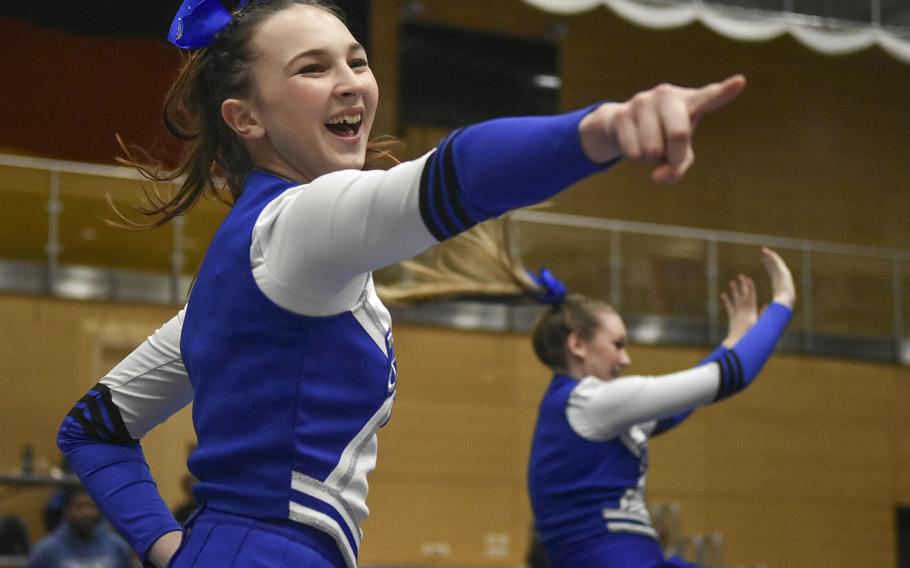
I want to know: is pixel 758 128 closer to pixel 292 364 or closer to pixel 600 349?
pixel 600 349

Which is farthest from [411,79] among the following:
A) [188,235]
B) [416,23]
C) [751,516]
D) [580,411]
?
[580,411]

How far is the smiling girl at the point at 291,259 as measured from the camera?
1.42 meters

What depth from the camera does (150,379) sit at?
2.22 m

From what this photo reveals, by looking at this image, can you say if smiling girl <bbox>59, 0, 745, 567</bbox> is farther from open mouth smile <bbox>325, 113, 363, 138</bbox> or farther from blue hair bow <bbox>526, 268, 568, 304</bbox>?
blue hair bow <bbox>526, 268, 568, 304</bbox>

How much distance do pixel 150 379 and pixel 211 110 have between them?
0.47 meters

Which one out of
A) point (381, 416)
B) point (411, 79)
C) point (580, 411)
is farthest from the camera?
point (411, 79)

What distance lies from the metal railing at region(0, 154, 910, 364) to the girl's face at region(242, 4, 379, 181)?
7053 mm

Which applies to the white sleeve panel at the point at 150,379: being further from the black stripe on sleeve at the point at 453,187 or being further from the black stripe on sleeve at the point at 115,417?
the black stripe on sleeve at the point at 453,187

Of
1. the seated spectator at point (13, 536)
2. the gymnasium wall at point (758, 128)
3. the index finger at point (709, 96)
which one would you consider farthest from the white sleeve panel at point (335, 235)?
the gymnasium wall at point (758, 128)

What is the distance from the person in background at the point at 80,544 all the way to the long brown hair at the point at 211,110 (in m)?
4.62

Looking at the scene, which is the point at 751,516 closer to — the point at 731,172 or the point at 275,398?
the point at 731,172

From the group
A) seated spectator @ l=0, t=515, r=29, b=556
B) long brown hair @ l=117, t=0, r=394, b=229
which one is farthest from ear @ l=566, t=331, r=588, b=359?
seated spectator @ l=0, t=515, r=29, b=556

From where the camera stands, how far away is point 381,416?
186cm

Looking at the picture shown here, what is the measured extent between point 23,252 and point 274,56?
760cm
